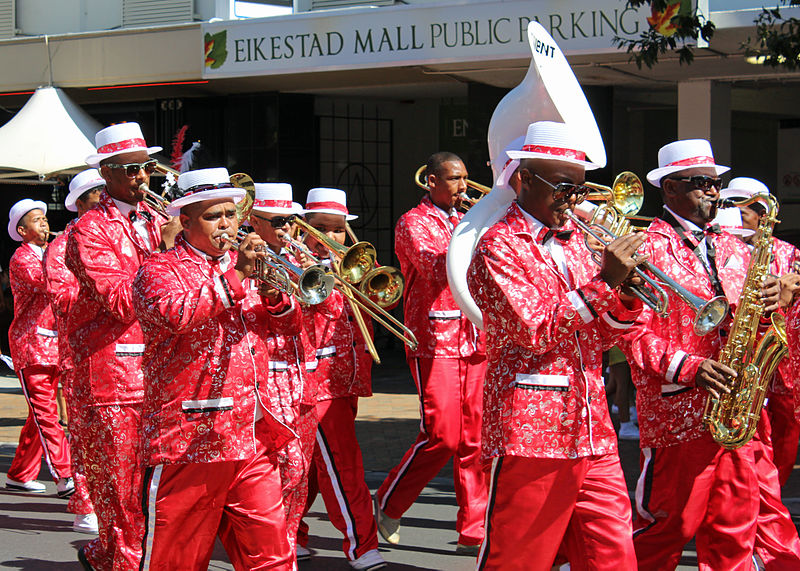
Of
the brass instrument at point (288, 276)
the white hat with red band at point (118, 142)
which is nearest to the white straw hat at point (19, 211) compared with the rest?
the white hat with red band at point (118, 142)

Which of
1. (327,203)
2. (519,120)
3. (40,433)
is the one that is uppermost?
(519,120)

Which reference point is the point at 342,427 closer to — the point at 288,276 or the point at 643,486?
the point at 288,276

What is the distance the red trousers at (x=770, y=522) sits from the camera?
17.0 ft

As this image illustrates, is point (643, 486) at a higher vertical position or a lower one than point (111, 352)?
lower

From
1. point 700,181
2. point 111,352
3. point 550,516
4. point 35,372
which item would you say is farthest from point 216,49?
point 550,516

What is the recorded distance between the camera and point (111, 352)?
18.6 feet

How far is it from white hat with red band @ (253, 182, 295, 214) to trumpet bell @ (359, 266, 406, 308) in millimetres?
573

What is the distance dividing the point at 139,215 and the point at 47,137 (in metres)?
8.04

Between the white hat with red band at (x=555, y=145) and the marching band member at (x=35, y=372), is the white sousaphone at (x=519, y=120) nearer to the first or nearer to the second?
the white hat with red band at (x=555, y=145)

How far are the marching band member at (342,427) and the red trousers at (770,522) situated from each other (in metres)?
2.02

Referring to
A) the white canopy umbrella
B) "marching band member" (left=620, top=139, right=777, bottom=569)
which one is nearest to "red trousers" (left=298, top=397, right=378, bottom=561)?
"marching band member" (left=620, top=139, right=777, bottom=569)

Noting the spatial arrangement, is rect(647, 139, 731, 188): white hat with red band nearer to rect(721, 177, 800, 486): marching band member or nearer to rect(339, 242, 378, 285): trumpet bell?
rect(721, 177, 800, 486): marching band member

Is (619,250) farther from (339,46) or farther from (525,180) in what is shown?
(339,46)

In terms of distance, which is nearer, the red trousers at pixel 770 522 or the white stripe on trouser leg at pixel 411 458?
the red trousers at pixel 770 522
